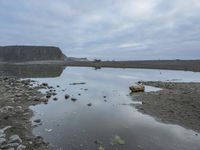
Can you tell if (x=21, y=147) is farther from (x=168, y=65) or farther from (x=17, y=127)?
(x=168, y=65)

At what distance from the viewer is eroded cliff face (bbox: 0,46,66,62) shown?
589ft

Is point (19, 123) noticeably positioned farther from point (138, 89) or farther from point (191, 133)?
point (138, 89)

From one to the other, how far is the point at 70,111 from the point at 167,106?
22.6ft

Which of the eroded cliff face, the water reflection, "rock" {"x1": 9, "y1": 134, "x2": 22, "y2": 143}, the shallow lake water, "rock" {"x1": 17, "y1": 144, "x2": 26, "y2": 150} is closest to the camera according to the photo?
"rock" {"x1": 17, "y1": 144, "x2": 26, "y2": 150}

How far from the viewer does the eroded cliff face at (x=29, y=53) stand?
180m

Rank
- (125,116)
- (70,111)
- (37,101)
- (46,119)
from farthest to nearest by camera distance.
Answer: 1. (37,101)
2. (70,111)
3. (125,116)
4. (46,119)

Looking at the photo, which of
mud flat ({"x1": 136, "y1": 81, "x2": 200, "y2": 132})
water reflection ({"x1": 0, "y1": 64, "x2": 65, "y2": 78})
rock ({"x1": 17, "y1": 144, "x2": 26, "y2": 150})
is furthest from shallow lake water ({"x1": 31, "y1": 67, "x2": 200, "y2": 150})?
water reflection ({"x1": 0, "y1": 64, "x2": 65, "y2": 78})

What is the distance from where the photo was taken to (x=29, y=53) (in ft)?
598

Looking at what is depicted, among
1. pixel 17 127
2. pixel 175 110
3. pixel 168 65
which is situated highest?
pixel 168 65

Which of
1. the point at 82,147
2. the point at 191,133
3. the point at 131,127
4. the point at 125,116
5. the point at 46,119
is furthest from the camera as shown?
the point at 125,116

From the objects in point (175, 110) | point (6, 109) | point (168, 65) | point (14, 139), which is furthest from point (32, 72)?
point (14, 139)

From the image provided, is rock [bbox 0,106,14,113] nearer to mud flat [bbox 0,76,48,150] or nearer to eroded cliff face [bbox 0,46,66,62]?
mud flat [bbox 0,76,48,150]

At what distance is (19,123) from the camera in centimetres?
1456

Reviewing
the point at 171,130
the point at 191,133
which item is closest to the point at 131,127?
the point at 171,130
